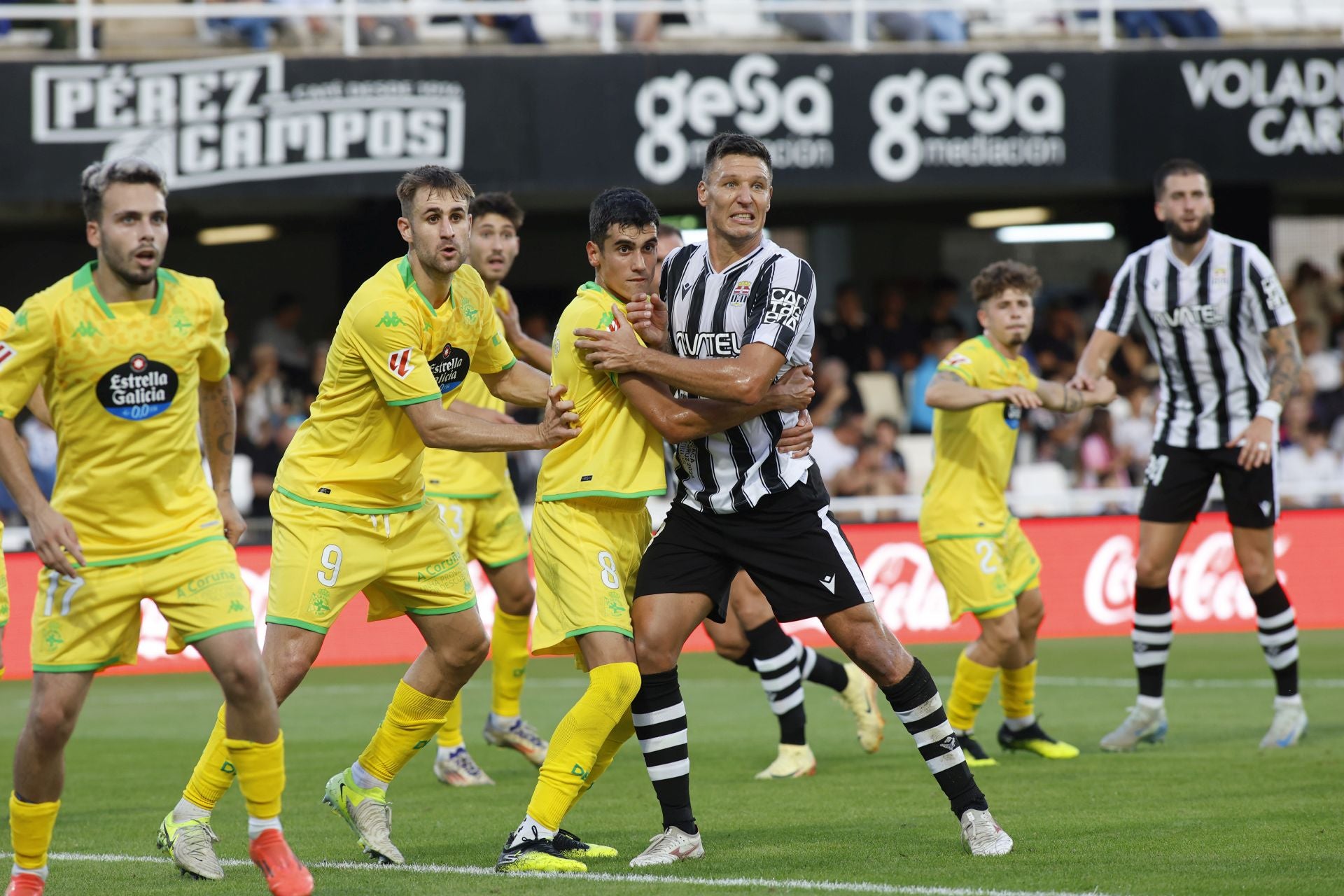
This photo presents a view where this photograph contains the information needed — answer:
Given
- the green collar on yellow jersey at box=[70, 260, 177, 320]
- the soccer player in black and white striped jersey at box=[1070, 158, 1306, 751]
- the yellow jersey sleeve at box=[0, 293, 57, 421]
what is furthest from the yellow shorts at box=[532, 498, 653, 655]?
the soccer player in black and white striped jersey at box=[1070, 158, 1306, 751]

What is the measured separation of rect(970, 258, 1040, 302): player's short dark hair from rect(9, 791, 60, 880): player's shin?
5.01 metres

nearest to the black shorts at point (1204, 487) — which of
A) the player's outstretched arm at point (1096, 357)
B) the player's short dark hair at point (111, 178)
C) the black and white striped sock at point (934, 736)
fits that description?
the player's outstretched arm at point (1096, 357)

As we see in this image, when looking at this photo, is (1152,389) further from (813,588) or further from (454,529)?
(813,588)

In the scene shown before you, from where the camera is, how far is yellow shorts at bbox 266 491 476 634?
5969mm

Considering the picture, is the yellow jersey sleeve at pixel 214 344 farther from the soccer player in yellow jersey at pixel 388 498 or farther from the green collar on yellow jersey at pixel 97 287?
the soccer player in yellow jersey at pixel 388 498

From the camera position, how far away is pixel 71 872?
233 inches

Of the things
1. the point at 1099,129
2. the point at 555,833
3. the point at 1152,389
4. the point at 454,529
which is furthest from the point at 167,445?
the point at 1152,389

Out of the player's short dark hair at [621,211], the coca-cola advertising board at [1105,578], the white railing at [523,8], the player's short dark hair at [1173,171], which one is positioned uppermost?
the white railing at [523,8]

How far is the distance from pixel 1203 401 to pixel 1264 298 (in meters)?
0.60

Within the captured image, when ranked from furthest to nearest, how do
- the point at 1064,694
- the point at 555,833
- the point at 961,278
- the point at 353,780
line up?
the point at 961,278 < the point at 1064,694 < the point at 353,780 < the point at 555,833

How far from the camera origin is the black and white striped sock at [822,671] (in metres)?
8.29

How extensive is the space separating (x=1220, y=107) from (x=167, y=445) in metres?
13.8

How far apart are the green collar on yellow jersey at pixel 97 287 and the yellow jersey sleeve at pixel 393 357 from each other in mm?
749

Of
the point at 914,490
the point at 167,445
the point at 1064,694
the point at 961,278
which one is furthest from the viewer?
the point at 961,278
